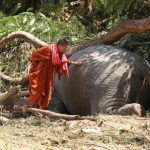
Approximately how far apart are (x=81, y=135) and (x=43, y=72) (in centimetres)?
303

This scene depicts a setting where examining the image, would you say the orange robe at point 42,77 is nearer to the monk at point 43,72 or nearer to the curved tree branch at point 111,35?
the monk at point 43,72

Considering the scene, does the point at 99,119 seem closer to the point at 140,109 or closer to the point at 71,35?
the point at 140,109

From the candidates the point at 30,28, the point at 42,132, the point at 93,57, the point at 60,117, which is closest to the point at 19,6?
the point at 30,28

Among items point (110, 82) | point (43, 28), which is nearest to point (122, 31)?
point (110, 82)

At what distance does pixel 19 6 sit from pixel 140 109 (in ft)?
26.4

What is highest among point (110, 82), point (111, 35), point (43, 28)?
point (43, 28)

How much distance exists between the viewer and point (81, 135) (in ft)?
19.5

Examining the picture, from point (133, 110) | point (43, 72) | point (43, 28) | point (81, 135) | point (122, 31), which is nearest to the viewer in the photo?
point (81, 135)

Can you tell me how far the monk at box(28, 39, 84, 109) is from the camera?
8.55m

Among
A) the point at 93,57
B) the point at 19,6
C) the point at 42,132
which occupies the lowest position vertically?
the point at 42,132

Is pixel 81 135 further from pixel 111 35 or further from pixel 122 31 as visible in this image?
pixel 111 35

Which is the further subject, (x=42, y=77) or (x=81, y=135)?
(x=42, y=77)

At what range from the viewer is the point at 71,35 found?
1157 centimetres

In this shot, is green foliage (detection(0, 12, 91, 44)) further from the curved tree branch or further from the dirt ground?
the dirt ground
